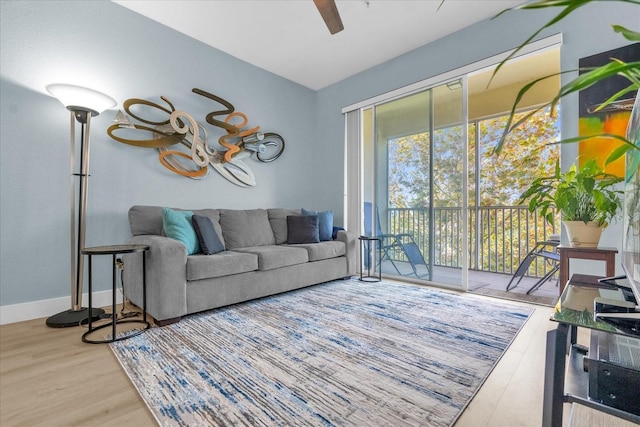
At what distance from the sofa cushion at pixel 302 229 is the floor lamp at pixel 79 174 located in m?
1.90

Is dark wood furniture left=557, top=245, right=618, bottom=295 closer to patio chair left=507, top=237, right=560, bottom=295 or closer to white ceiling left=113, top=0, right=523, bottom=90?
patio chair left=507, top=237, right=560, bottom=295

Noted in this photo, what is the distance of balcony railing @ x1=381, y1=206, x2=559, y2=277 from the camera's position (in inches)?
137

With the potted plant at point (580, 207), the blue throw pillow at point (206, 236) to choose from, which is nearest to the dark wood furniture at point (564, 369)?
the potted plant at point (580, 207)

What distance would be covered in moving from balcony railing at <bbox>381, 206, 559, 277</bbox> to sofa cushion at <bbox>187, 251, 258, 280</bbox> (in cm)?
194

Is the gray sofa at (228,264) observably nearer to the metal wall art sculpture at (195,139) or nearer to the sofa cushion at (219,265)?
the sofa cushion at (219,265)

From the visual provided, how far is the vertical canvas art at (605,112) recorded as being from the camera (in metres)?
2.42

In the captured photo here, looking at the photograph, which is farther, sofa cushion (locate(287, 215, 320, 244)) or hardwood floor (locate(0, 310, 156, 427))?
sofa cushion (locate(287, 215, 320, 244))

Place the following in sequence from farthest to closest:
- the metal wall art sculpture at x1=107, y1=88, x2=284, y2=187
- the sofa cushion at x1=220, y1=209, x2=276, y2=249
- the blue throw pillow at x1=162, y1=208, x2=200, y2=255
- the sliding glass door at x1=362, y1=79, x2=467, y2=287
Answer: the sliding glass door at x1=362, y1=79, x2=467, y2=287 → the sofa cushion at x1=220, y1=209, x2=276, y2=249 → the metal wall art sculpture at x1=107, y1=88, x2=284, y2=187 → the blue throw pillow at x1=162, y1=208, x2=200, y2=255

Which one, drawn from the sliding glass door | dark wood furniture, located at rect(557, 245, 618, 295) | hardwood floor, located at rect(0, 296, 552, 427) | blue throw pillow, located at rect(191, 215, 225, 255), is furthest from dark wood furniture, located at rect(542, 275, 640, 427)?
blue throw pillow, located at rect(191, 215, 225, 255)

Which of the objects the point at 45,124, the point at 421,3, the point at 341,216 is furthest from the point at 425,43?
the point at 45,124

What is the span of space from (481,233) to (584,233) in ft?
9.71

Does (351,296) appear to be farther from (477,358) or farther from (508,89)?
(508,89)

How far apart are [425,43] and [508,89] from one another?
1.70m

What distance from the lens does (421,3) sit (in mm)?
2859
